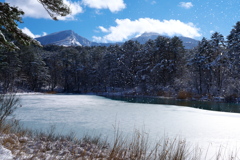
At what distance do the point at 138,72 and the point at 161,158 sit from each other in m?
45.6

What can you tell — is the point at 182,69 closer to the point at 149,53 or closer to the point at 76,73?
the point at 149,53

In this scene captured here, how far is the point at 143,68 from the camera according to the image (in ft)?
168

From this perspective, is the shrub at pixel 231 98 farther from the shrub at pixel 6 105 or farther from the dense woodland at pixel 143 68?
the shrub at pixel 6 105

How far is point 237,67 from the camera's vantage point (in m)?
31.1

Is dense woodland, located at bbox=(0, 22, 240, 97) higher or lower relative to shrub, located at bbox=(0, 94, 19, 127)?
higher

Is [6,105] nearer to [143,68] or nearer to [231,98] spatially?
[231,98]

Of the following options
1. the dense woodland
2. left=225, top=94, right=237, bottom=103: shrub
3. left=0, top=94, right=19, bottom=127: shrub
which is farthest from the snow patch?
the dense woodland

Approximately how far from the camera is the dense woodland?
108 feet

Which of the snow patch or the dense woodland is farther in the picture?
the dense woodland

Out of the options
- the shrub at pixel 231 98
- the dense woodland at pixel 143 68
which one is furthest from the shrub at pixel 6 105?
the shrub at pixel 231 98

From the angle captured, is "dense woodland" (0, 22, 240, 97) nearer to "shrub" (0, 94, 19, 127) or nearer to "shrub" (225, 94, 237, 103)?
"shrub" (225, 94, 237, 103)

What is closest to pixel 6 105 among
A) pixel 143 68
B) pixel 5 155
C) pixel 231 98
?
pixel 5 155

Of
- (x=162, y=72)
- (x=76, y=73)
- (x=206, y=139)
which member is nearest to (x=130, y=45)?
(x=162, y=72)

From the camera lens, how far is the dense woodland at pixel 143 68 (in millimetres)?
32781
